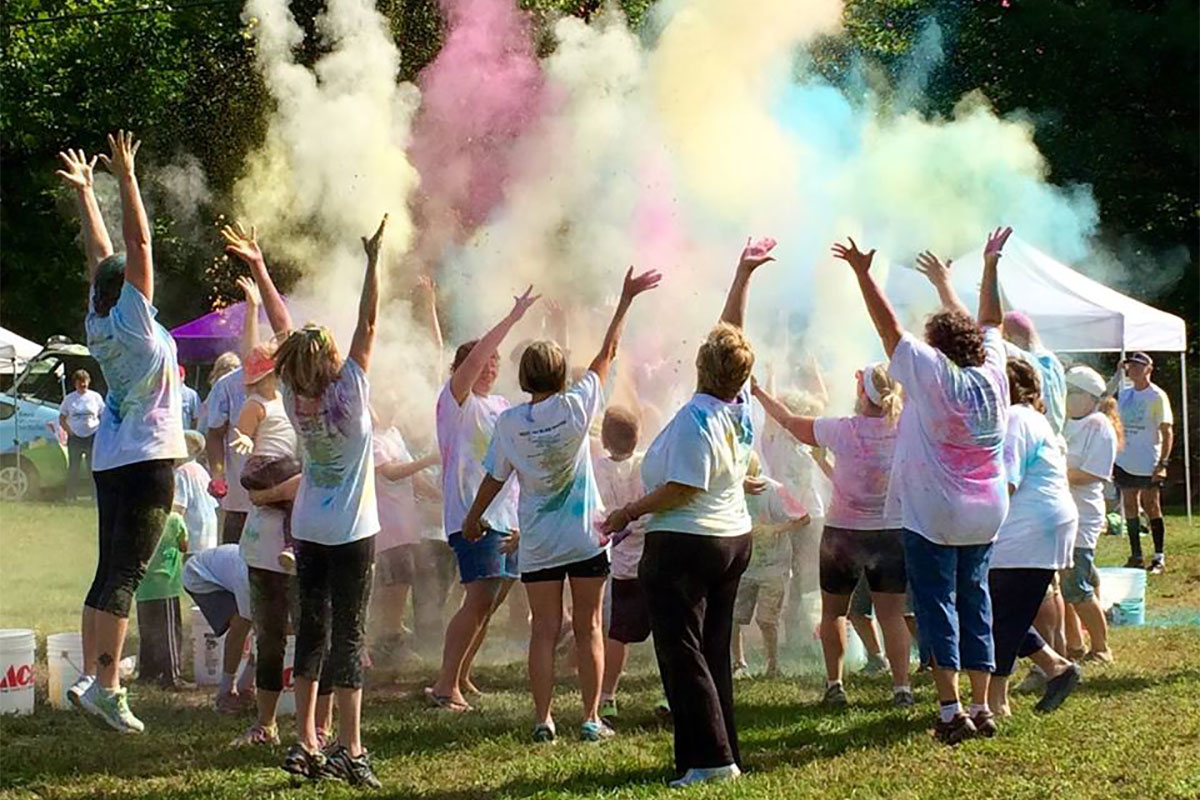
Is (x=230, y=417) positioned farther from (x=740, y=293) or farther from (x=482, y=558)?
(x=740, y=293)

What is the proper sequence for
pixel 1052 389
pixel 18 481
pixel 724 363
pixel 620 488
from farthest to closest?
pixel 18 481 → pixel 1052 389 → pixel 620 488 → pixel 724 363

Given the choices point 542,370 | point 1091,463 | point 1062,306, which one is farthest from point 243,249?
point 1062,306

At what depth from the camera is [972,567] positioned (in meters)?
6.37

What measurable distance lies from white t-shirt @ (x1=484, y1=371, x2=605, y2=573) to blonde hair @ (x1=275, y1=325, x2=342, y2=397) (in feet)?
3.07

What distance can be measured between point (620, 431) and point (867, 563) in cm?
137

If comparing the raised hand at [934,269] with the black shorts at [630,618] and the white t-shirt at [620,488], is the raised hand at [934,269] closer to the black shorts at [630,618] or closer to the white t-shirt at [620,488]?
the white t-shirt at [620,488]

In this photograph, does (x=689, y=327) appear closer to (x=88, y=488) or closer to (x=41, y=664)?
(x=41, y=664)

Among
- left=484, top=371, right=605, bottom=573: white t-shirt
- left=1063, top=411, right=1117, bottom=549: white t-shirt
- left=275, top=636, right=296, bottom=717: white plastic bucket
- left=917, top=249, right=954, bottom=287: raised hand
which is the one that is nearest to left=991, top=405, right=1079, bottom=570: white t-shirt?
left=917, top=249, right=954, bottom=287: raised hand

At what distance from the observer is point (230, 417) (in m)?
7.93

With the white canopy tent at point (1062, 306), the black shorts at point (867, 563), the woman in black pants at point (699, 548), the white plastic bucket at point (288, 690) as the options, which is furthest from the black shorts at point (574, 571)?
the white canopy tent at point (1062, 306)

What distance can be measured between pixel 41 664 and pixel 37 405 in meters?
13.5

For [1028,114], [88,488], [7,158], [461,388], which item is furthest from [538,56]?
[7,158]

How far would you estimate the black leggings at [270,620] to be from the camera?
6.09 meters

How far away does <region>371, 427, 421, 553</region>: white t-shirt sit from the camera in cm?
827
